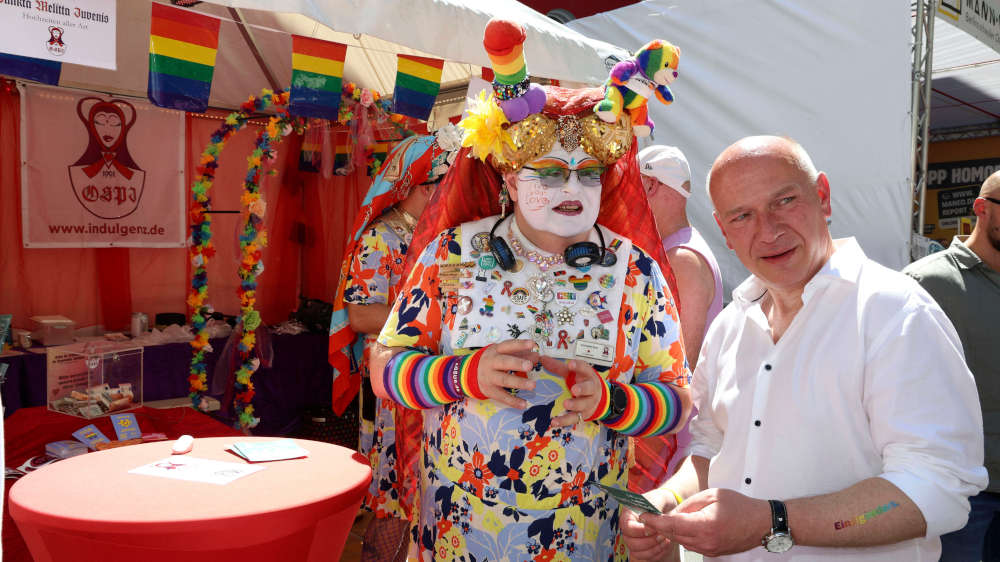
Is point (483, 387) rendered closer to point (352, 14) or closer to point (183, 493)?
point (183, 493)

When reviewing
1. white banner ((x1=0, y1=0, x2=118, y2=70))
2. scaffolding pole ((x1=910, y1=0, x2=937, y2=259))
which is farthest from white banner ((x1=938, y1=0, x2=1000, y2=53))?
white banner ((x1=0, y1=0, x2=118, y2=70))

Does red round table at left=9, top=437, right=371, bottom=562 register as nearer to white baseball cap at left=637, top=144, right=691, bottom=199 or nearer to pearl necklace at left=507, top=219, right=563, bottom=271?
pearl necklace at left=507, top=219, right=563, bottom=271

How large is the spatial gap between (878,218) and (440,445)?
4.21 metres

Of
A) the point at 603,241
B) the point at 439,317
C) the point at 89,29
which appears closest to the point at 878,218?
the point at 603,241

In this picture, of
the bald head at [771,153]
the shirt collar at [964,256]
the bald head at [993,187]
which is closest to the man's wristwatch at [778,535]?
the bald head at [771,153]

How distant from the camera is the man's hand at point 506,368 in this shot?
5.34ft

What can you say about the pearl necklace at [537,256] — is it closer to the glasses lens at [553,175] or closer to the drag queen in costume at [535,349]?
the drag queen in costume at [535,349]

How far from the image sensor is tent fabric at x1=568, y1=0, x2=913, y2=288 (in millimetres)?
4844

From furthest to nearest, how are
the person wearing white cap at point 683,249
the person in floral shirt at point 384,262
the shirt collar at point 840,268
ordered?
the person in floral shirt at point 384,262 → the person wearing white cap at point 683,249 → the shirt collar at point 840,268

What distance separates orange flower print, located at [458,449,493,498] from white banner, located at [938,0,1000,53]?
5.02 meters

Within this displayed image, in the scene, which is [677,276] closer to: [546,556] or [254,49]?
[546,556]

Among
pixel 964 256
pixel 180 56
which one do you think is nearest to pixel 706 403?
pixel 964 256

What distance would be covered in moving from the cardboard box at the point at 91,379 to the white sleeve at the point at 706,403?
10.1 ft

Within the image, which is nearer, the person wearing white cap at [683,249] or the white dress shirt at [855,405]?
the white dress shirt at [855,405]
